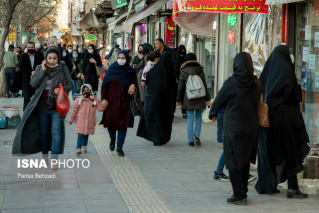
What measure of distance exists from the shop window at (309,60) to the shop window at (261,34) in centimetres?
91

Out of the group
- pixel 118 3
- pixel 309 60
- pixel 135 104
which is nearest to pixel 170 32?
pixel 118 3

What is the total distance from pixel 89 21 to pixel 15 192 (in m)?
30.6

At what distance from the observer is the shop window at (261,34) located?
12297 millimetres

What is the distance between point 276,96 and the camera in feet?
24.1

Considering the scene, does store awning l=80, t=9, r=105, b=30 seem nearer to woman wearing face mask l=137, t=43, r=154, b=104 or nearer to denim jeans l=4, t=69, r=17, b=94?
denim jeans l=4, t=69, r=17, b=94

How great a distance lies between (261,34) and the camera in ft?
43.4

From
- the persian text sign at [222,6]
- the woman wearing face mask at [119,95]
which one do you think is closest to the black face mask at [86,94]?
Answer: the woman wearing face mask at [119,95]

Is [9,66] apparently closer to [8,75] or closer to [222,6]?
[8,75]

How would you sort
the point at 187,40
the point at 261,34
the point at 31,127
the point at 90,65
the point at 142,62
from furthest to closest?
the point at 187,40
the point at 90,65
the point at 142,62
the point at 261,34
the point at 31,127

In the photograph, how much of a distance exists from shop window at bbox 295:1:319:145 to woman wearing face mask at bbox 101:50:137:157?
2956 millimetres

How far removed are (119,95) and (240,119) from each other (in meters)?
3.66

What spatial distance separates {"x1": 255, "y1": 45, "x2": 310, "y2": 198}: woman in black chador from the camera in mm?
7301

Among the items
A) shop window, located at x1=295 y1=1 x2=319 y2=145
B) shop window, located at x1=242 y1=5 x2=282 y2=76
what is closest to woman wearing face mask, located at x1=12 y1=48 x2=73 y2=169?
shop window, located at x1=295 y1=1 x2=319 y2=145

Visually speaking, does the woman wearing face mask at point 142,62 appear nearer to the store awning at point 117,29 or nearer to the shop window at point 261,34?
the shop window at point 261,34
